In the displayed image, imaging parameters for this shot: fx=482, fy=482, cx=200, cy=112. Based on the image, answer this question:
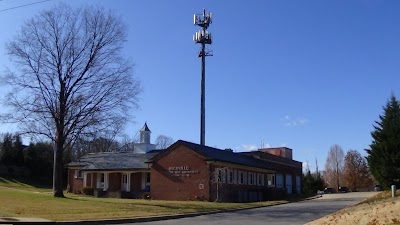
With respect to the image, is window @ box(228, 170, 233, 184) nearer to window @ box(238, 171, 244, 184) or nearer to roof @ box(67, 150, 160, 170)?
window @ box(238, 171, 244, 184)

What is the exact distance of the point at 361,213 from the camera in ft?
54.7

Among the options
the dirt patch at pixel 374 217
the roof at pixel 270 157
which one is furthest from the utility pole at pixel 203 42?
the dirt patch at pixel 374 217

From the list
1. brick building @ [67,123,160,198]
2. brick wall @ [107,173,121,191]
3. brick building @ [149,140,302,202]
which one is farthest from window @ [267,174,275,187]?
brick wall @ [107,173,121,191]

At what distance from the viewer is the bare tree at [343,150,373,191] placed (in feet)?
328

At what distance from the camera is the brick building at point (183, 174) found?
4228 cm

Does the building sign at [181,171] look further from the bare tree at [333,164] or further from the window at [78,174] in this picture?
the bare tree at [333,164]

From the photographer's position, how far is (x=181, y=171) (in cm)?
4378

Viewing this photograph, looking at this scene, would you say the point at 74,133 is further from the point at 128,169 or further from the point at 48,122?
the point at 128,169

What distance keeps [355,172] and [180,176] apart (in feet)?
221

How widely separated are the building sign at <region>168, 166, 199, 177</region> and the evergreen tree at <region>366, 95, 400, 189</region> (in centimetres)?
1673

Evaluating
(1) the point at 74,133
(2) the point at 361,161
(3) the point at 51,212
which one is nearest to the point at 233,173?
(1) the point at 74,133

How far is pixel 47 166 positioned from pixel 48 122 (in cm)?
4829

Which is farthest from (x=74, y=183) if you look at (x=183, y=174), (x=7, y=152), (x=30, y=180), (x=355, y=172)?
(x=355, y=172)

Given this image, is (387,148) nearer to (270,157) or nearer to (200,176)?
(200,176)
